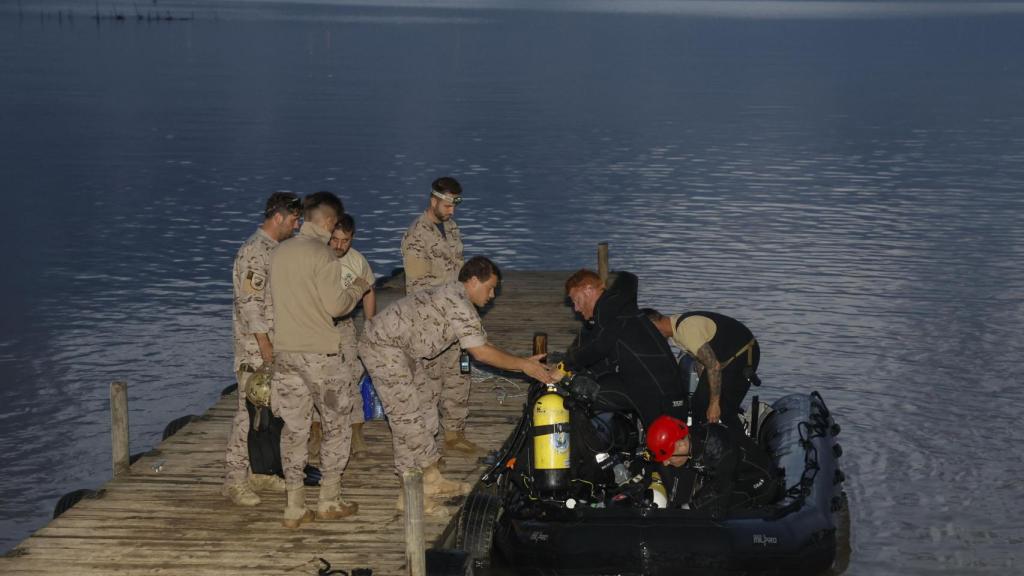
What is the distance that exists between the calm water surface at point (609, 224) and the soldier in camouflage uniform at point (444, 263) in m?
4.37

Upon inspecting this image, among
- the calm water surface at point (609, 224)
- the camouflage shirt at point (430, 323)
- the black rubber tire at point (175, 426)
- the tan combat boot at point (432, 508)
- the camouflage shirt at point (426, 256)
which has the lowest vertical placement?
the calm water surface at point (609, 224)

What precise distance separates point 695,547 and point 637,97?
2523 inches

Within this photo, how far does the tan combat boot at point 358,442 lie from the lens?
1355cm

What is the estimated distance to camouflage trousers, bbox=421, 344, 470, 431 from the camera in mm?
12609

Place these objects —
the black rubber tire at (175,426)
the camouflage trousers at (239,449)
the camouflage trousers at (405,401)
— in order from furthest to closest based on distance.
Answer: the black rubber tire at (175,426)
the camouflage trousers at (239,449)
the camouflage trousers at (405,401)

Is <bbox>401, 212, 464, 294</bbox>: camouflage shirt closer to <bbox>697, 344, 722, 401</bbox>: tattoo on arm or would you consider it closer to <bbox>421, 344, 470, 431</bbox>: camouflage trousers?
<bbox>421, 344, 470, 431</bbox>: camouflage trousers

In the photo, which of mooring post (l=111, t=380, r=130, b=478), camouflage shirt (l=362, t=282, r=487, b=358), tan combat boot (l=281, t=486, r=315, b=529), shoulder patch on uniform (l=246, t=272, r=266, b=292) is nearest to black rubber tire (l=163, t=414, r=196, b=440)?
mooring post (l=111, t=380, r=130, b=478)

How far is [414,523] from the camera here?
10.3 m

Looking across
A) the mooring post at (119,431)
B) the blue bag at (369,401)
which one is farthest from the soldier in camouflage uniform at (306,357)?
the blue bag at (369,401)

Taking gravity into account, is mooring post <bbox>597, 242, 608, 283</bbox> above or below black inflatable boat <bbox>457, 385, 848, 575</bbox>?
below

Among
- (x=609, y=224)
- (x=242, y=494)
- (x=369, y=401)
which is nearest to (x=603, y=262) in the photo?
(x=369, y=401)

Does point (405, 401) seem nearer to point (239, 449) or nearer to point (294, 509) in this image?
point (294, 509)

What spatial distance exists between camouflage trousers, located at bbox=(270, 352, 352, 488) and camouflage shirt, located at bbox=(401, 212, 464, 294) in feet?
10.7

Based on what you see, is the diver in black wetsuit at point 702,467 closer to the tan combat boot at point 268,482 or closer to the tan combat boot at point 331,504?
the tan combat boot at point 331,504
